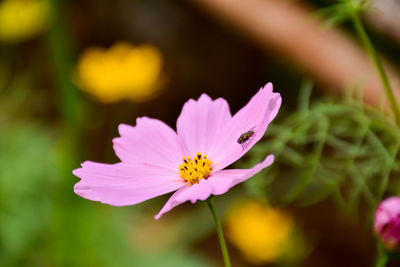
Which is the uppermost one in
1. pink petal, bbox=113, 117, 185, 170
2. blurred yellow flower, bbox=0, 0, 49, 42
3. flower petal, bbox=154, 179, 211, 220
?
blurred yellow flower, bbox=0, 0, 49, 42

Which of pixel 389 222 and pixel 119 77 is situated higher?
pixel 119 77

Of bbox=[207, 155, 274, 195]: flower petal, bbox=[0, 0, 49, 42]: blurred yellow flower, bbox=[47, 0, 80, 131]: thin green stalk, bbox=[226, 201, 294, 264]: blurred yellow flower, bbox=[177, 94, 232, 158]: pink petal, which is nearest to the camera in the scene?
bbox=[207, 155, 274, 195]: flower petal

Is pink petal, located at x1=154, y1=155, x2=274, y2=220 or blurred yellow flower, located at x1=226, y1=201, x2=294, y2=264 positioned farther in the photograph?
blurred yellow flower, located at x1=226, y1=201, x2=294, y2=264

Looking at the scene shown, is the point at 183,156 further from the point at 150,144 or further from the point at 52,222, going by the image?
the point at 52,222

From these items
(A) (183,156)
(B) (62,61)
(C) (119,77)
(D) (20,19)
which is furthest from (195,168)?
(D) (20,19)

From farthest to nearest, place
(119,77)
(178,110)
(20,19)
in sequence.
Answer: (178,110) < (20,19) < (119,77)

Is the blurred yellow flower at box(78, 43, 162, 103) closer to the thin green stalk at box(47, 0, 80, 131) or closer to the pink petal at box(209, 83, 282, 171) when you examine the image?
the thin green stalk at box(47, 0, 80, 131)

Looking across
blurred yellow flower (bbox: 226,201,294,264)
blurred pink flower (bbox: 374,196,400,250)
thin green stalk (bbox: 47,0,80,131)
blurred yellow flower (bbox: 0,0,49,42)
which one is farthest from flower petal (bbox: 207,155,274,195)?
blurred yellow flower (bbox: 0,0,49,42)
